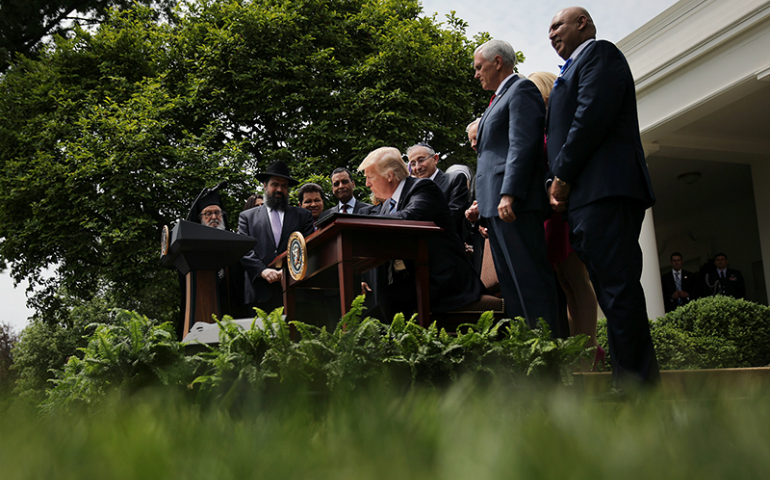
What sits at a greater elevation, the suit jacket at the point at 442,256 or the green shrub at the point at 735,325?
the suit jacket at the point at 442,256

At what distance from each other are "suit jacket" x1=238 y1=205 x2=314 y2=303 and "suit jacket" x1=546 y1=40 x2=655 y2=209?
3193mm

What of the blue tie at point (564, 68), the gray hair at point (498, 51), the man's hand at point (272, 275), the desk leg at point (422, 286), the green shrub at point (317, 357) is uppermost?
the gray hair at point (498, 51)

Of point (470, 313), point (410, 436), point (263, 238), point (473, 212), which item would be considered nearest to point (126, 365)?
point (410, 436)

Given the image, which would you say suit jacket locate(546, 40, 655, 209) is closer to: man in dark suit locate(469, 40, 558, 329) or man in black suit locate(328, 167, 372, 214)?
man in dark suit locate(469, 40, 558, 329)

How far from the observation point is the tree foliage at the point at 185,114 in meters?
14.6

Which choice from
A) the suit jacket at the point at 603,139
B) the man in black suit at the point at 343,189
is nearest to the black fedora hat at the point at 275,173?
the man in black suit at the point at 343,189

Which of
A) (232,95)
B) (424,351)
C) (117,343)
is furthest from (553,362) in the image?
(232,95)

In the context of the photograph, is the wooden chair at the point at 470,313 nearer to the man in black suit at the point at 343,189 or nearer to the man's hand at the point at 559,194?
the man's hand at the point at 559,194

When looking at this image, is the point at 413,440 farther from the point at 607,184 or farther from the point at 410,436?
the point at 607,184

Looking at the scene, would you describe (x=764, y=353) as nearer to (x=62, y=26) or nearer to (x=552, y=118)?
(x=552, y=118)

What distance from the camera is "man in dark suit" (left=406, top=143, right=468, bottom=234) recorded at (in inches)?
223

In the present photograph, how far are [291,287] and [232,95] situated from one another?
12.9 meters

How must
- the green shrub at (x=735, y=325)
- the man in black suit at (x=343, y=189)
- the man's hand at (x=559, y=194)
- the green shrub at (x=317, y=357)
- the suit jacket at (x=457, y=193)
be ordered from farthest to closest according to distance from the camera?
the green shrub at (x=735, y=325)
the man in black suit at (x=343, y=189)
the suit jacket at (x=457, y=193)
the man's hand at (x=559, y=194)
the green shrub at (x=317, y=357)

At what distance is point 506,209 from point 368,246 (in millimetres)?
898
